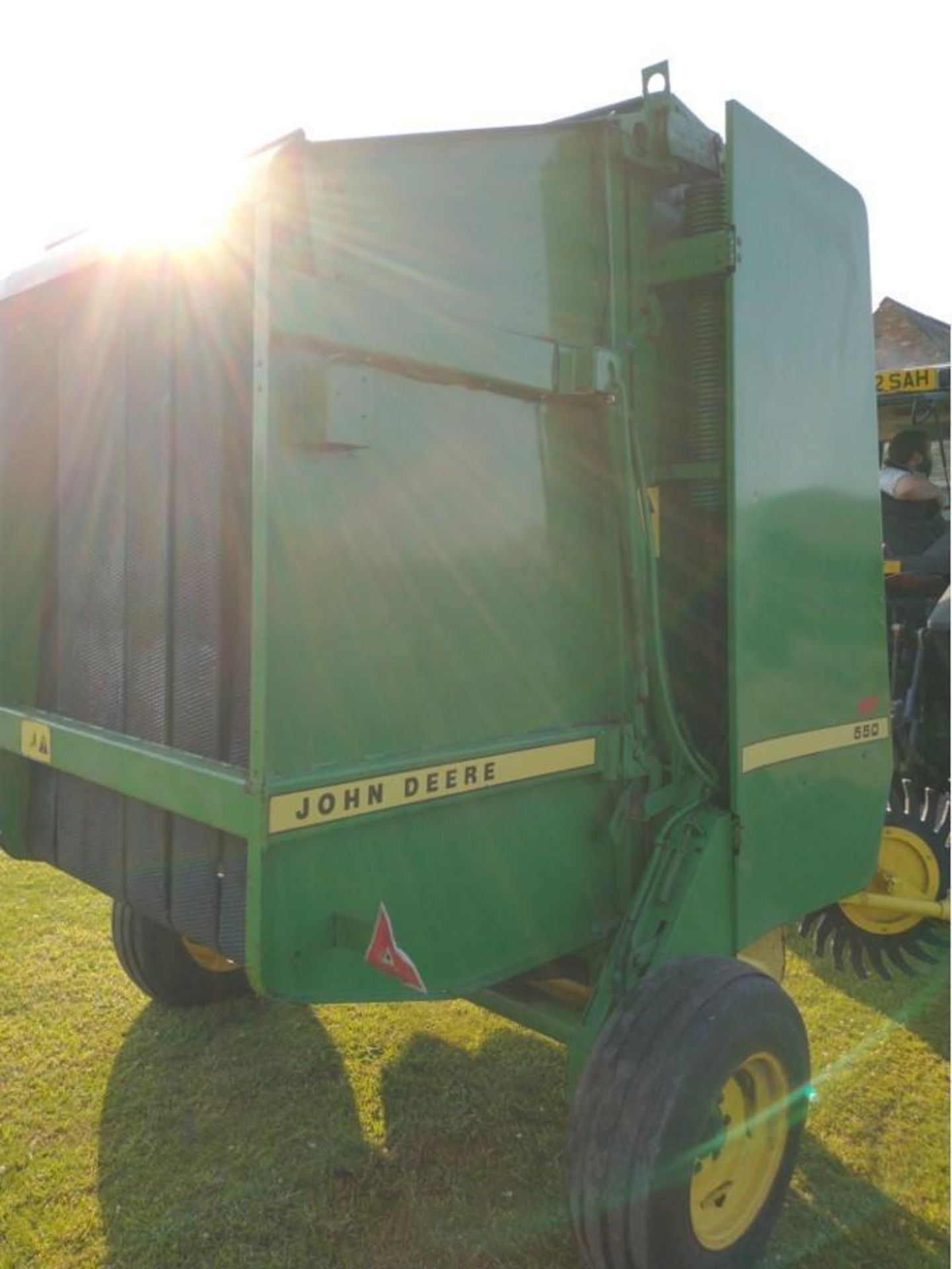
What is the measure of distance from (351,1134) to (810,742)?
1.78 meters

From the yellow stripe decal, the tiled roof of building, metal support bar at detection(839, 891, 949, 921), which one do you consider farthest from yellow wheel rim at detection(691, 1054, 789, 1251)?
the tiled roof of building

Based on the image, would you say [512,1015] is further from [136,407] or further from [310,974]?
[136,407]

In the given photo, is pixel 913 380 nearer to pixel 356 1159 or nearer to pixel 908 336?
pixel 356 1159

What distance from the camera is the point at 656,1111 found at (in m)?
2.14

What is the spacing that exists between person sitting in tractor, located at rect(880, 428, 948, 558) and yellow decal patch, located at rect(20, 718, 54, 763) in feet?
13.0

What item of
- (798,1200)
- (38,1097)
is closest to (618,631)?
(798,1200)

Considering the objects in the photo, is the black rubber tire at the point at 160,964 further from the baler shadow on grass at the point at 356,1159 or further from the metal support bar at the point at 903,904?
the metal support bar at the point at 903,904

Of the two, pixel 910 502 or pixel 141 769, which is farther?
pixel 910 502

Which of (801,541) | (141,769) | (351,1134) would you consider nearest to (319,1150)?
(351,1134)

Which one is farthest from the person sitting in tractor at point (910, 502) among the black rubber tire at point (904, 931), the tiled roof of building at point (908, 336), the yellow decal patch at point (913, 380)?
the tiled roof of building at point (908, 336)

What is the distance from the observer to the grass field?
2.54 meters

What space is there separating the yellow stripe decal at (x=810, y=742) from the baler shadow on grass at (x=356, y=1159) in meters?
1.18

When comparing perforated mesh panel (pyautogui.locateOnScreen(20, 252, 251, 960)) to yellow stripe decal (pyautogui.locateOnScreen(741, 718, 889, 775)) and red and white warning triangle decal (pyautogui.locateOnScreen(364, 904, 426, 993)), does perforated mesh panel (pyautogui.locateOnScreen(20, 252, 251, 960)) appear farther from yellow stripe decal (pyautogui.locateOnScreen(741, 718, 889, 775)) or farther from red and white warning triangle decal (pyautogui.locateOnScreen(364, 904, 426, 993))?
yellow stripe decal (pyautogui.locateOnScreen(741, 718, 889, 775))

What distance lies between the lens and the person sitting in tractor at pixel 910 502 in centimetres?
493
